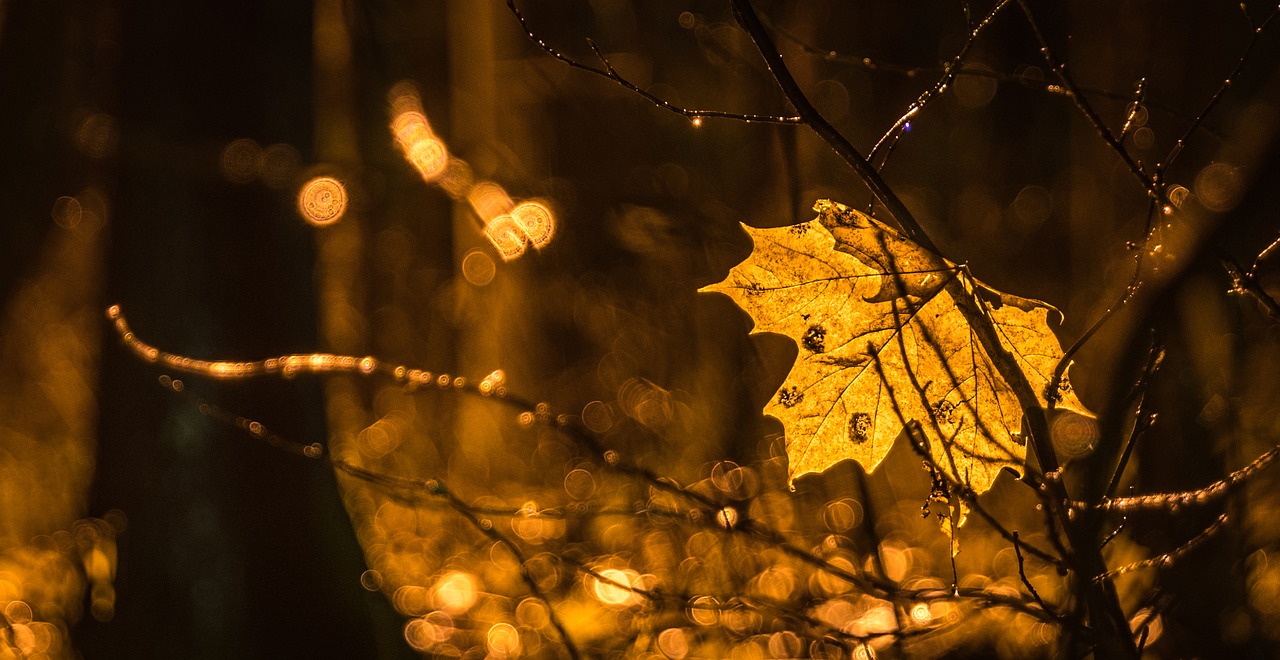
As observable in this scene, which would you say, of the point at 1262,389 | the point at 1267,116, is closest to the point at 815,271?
the point at 1267,116

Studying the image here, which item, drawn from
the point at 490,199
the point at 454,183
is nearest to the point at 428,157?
the point at 490,199

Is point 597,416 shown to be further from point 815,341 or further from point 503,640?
point 815,341

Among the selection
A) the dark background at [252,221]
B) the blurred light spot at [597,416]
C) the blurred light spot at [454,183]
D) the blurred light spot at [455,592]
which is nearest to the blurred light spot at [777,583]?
the dark background at [252,221]

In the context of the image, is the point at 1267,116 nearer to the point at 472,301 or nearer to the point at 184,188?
the point at 184,188

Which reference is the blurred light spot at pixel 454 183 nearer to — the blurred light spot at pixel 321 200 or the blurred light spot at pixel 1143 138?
the blurred light spot at pixel 321 200

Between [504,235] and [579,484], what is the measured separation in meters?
3.30

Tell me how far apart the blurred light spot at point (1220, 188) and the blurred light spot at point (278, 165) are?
255 centimetres

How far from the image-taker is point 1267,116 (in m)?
0.93

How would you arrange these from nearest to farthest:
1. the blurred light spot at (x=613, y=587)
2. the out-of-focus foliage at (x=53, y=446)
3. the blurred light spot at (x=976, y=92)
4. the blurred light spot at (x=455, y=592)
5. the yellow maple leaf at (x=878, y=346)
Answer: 1. the yellow maple leaf at (x=878, y=346)
2. the blurred light spot at (x=613, y=587)
3. the out-of-focus foliage at (x=53, y=446)
4. the blurred light spot at (x=455, y=592)
5. the blurred light spot at (x=976, y=92)

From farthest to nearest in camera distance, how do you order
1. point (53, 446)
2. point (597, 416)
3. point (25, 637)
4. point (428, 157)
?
point (53, 446)
point (597, 416)
point (25, 637)
point (428, 157)

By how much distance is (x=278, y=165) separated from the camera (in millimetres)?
2678

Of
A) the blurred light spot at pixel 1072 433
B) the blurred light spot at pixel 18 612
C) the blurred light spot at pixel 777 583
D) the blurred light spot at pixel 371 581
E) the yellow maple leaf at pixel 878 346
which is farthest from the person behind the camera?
the blurred light spot at pixel 18 612

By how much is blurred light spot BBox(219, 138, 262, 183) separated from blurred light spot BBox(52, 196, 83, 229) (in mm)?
1948

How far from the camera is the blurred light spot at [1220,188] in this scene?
2.94ft
